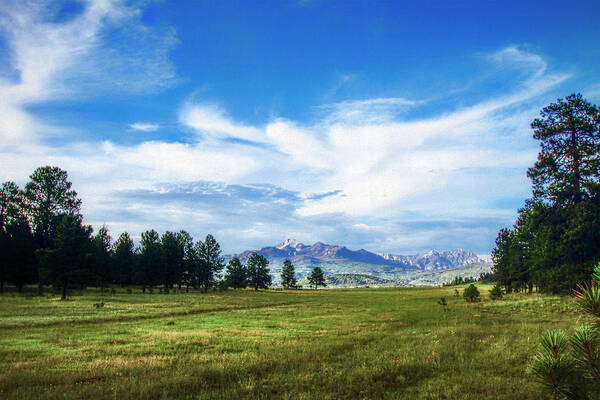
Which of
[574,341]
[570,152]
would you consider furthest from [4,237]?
[570,152]

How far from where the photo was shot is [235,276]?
424 ft

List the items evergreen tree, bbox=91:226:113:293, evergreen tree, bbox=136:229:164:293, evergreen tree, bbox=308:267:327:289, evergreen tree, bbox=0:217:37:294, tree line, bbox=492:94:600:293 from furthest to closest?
evergreen tree, bbox=308:267:327:289
evergreen tree, bbox=136:229:164:293
evergreen tree, bbox=91:226:113:293
evergreen tree, bbox=0:217:37:294
tree line, bbox=492:94:600:293

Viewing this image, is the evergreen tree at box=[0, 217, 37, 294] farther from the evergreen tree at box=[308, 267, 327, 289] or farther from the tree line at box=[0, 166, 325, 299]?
the evergreen tree at box=[308, 267, 327, 289]

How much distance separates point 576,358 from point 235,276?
428 feet

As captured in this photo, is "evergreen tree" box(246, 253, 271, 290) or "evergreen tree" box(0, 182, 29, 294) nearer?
"evergreen tree" box(0, 182, 29, 294)

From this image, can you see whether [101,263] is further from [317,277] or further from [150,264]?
[317,277]

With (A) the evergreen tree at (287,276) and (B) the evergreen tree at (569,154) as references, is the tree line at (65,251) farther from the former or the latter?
(B) the evergreen tree at (569,154)

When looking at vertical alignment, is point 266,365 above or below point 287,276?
above

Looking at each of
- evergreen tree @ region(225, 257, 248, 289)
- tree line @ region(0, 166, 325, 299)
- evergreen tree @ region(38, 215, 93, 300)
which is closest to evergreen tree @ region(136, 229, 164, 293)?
tree line @ region(0, 166, 325, 299)

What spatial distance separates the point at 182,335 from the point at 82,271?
42.8 meters

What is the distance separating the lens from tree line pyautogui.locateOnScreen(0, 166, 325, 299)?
54.4 meters

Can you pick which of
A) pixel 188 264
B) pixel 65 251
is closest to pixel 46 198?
pixel 65 251

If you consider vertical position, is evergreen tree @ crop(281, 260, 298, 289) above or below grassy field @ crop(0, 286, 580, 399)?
below

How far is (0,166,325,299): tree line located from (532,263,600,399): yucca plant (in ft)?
205
